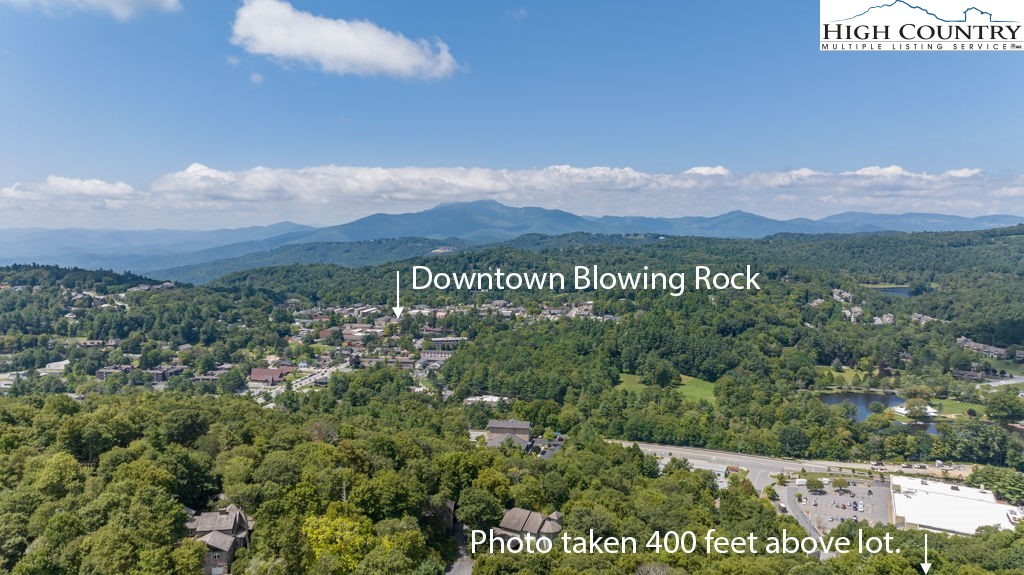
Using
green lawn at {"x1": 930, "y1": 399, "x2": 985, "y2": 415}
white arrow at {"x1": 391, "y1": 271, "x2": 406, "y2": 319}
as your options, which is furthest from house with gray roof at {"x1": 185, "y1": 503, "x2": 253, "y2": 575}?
white arrow at {"x1": 391, "y1": 271, "x2": 406, "y2": 319}

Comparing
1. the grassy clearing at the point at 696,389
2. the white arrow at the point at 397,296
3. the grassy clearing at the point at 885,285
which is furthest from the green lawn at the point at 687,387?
the grassy clearing at the point at 885,285

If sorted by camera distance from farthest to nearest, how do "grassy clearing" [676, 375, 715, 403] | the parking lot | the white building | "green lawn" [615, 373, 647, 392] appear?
"green lawn" [615, 373, 647, 392], "grassy clearing" [676, 375, 715, 403], the parking lot, the white building

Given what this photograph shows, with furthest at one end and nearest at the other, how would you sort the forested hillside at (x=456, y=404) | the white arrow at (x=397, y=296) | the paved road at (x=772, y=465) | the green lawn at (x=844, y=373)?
1. the white arrow at (x=397, y=296)
2. the green lawn at (x=844, y=373)
3. the paved road at (x=772, y=465)
4. the forested hillside at (x=456, y=404)

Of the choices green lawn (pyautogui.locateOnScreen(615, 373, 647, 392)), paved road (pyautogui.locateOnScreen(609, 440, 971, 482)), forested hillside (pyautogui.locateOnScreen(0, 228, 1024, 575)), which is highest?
forested hillside (pyautogui.locateOnScreen(0, 228, 1024, 575))

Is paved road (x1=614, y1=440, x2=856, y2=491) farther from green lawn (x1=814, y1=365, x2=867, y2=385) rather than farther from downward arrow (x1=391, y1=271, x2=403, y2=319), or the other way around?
downward arrow (x1=391, y1=271, x2=403, y2=319)

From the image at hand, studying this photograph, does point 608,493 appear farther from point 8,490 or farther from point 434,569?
point 8,490

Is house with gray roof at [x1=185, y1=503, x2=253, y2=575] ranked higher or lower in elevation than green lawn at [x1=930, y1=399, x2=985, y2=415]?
higher

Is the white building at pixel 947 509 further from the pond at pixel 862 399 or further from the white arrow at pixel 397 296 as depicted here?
the white arrow at pixel 397 296
